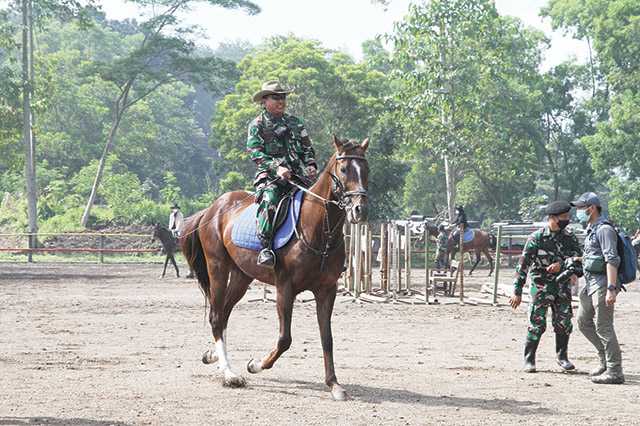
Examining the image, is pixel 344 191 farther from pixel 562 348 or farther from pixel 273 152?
pixel 562 348

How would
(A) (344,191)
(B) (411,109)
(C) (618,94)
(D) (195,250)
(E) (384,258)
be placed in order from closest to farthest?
(A) (344,191)
(D) (195,250)
(E) (384,258)
(B) (411,109)
(C) (618,94)

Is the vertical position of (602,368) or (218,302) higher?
(218,302)

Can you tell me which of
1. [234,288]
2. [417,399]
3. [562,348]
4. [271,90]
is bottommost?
[417,399]

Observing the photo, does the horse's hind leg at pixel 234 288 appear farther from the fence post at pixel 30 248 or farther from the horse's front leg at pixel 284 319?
the fence post at pixel 30 248

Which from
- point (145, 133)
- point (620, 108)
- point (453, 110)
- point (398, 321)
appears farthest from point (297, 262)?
point (145, 133)

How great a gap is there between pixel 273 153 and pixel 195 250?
2209mm

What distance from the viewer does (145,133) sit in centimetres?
7350

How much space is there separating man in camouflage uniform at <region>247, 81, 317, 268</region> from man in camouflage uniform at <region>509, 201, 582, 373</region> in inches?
107

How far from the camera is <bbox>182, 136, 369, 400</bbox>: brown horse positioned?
9328 millimetres

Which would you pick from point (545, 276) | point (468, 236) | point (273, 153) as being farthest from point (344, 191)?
point (468, 236)

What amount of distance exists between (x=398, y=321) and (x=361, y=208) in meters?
8.82

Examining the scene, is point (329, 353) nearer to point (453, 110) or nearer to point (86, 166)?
point (453, 110)

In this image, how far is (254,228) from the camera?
10.6 meters

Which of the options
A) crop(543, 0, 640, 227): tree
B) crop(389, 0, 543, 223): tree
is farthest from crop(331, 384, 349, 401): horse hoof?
crop(543, 0, 640, 227): tree
